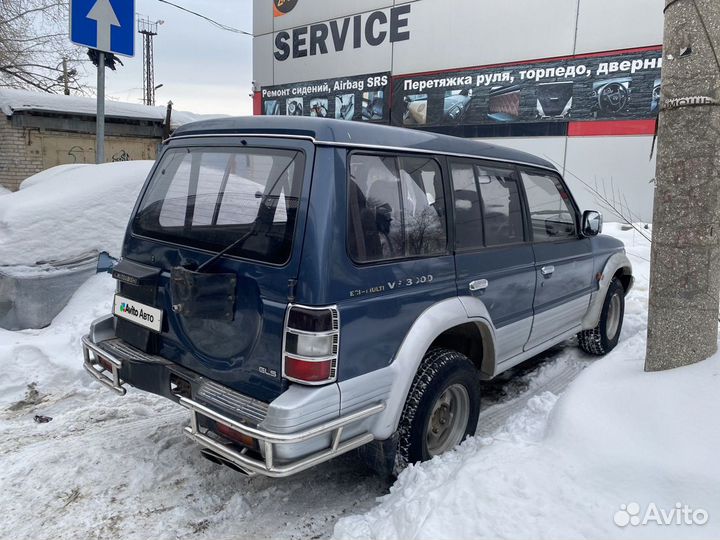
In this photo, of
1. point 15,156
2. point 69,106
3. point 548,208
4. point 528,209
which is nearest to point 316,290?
point 528,209

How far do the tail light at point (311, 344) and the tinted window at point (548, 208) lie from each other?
7.34 feet

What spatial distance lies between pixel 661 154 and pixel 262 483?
285cm

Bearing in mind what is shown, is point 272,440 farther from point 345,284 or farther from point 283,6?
point 283,6

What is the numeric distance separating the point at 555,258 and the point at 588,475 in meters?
2.16

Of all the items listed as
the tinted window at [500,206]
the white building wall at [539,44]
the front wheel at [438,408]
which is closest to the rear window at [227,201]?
the front wheel at [438,408]

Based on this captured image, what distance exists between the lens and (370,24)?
15094 mm

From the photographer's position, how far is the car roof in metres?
2.67

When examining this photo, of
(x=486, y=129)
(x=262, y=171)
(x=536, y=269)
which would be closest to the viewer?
(x=262, y=171)

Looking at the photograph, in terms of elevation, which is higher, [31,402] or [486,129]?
[486,129]

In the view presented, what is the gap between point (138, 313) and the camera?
128 inches

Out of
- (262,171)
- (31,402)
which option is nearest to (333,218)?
(262,171)

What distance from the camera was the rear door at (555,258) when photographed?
13.6 ft

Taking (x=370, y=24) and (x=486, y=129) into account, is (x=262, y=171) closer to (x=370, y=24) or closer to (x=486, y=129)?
(x=486, y=129)

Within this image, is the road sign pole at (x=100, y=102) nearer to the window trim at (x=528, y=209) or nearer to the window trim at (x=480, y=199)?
the window trim at (x=480, y=199)
